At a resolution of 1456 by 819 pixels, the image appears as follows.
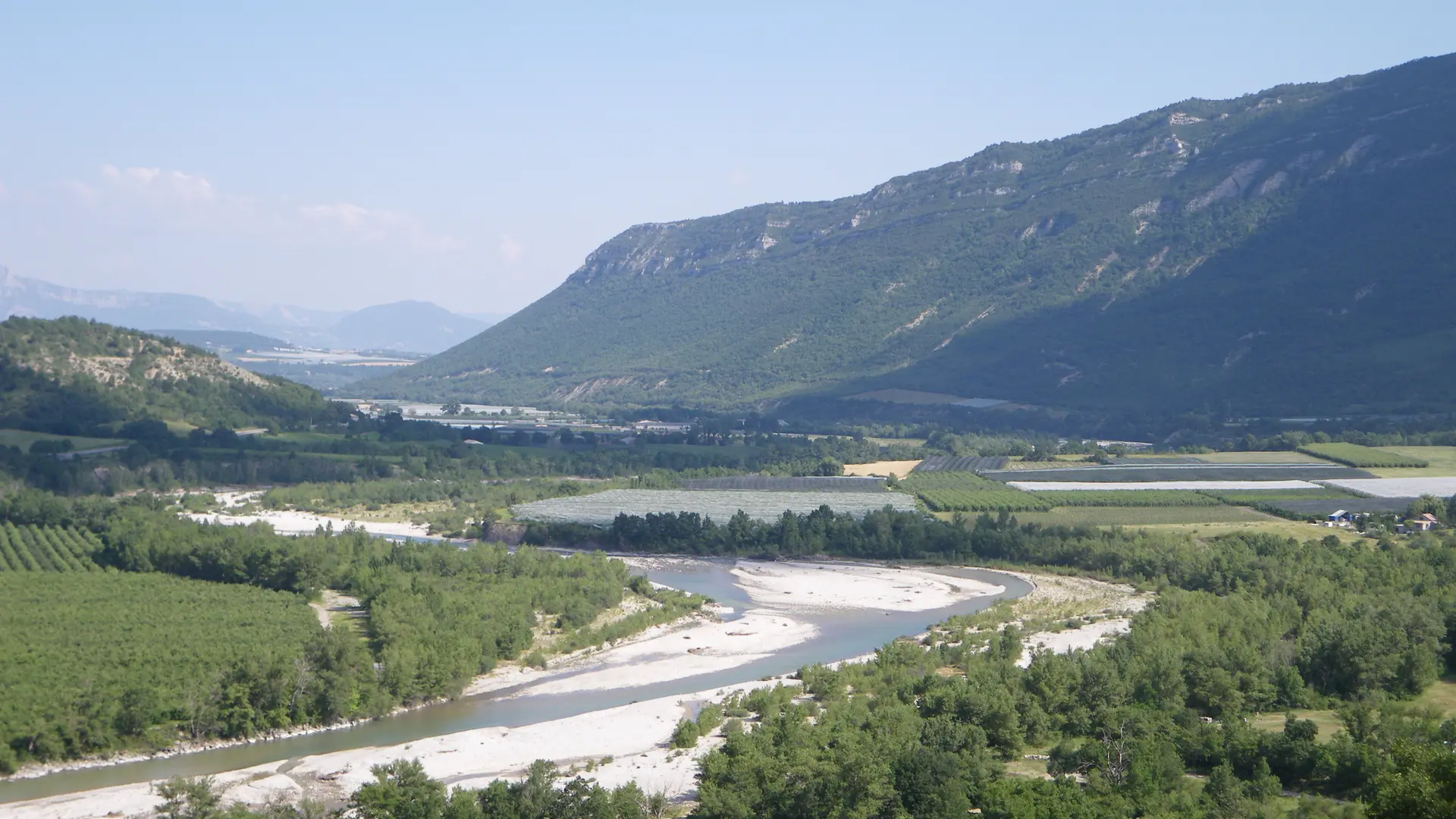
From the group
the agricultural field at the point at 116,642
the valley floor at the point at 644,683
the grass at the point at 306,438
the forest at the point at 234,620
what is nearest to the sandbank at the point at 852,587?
the valley floor at the point at 644,683

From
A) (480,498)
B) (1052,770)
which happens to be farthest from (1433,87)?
(1052,770)

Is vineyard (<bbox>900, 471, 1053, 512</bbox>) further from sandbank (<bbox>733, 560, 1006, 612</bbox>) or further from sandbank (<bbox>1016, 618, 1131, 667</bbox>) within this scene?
sandbank (<bbox>1016, 618, 1131, 667</bbox>)

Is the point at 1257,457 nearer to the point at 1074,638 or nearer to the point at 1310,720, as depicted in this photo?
the point at 1074,638

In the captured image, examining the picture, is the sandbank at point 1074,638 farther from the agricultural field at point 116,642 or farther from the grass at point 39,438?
the grass at point 39,438

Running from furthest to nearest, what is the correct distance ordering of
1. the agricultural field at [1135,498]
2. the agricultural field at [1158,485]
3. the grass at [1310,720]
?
the agricultural field at [1158,485] → the agricultural field at [1135,498] → the grass at [1310,720]

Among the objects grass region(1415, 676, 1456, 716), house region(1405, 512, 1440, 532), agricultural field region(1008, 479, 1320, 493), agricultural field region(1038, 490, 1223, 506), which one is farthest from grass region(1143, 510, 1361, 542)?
grass region(1415, 676, 1456, 716)

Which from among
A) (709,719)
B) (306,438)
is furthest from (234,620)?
(306,438)
